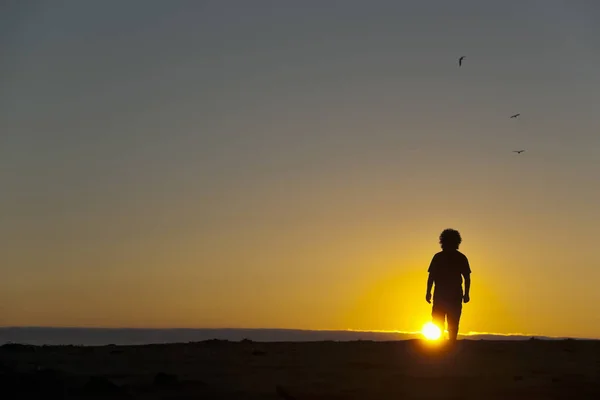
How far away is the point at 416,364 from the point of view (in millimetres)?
14703

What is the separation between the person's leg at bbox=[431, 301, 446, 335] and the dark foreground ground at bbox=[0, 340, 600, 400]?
1.56 ft

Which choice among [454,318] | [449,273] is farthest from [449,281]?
[454,318]

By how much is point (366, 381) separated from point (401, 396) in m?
1.35

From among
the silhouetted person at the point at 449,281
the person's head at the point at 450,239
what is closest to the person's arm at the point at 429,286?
the silhouetted person at the point at 449,281

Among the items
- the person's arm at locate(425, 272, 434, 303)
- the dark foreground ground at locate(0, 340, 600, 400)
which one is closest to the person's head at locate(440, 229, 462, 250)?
the person's arm at locate(425, 272, 434, 303)

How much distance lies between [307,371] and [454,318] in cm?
387

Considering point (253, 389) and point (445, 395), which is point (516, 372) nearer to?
point (445, 395)

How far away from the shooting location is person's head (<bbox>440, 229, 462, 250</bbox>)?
664 inches

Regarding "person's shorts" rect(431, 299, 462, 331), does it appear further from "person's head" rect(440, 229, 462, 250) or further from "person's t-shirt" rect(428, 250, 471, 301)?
"person's head" rect(440, 229, 462, 250)

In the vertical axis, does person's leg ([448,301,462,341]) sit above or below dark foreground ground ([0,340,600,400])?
above

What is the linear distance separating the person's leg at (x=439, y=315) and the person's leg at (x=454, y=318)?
13 centimetres

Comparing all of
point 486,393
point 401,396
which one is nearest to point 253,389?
point 401,396

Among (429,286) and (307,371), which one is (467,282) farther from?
(307,371)

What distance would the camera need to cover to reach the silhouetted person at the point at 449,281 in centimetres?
1655
